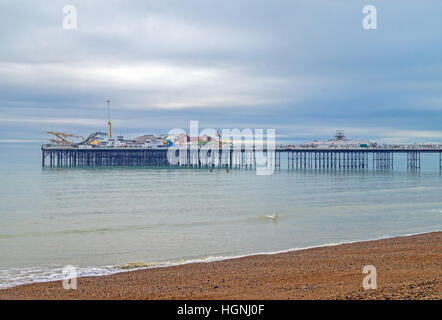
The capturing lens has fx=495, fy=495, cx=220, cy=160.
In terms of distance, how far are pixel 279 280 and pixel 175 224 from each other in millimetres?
12639

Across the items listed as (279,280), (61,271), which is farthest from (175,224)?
(279,280)

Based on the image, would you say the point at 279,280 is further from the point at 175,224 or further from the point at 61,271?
the point at 175,224

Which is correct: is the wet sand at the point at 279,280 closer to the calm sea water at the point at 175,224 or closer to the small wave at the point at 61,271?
the small wave at the point at 61,271

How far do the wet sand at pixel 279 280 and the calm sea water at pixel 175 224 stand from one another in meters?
1.94

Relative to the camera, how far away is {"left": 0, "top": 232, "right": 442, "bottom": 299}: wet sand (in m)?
9.65

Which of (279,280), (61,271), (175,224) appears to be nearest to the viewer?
(279,280)

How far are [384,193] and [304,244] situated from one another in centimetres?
2355

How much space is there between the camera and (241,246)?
58.8 feet

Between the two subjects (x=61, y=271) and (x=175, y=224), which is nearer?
(x=61, y=271)

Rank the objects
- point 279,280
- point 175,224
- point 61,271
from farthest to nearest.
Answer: point 175,224 < point 61,271 < point 279,280

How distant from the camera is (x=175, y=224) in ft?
76.7

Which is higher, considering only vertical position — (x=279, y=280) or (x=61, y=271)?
(x=279, y=280)
